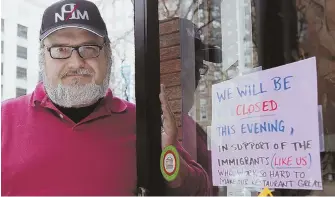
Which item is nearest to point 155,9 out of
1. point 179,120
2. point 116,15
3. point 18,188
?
point 116,15

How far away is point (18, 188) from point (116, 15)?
0.92m

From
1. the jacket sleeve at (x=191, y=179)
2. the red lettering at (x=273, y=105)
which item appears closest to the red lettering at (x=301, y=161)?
the red lettering at (x=273, y=105)

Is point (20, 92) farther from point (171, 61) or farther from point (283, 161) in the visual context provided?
point (283, 161)

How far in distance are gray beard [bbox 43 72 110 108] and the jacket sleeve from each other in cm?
47

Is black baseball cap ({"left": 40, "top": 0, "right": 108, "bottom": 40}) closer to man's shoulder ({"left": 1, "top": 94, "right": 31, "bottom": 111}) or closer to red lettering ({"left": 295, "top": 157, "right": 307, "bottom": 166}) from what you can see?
man's shoulder ({"left": 1, "top": 94, "right": 31, "bottom": 111})

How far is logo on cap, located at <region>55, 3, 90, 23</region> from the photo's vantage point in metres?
2.33

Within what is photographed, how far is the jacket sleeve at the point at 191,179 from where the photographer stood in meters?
2.08

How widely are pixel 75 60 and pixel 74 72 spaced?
0.06m

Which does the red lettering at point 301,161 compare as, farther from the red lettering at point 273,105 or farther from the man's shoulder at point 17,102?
the man's shoulder at point 17,102

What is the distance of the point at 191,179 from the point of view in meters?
2.16

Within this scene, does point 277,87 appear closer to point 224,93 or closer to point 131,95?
point 224,93

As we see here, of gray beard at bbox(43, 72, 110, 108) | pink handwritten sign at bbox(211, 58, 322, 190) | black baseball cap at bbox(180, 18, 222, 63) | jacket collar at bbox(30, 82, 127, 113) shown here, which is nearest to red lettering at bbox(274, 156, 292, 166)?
pink handwritten sign at bbox(211, 58, 322, 190)

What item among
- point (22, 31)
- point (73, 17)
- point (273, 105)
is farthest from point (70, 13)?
point (273, 105)

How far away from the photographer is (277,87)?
175cm
